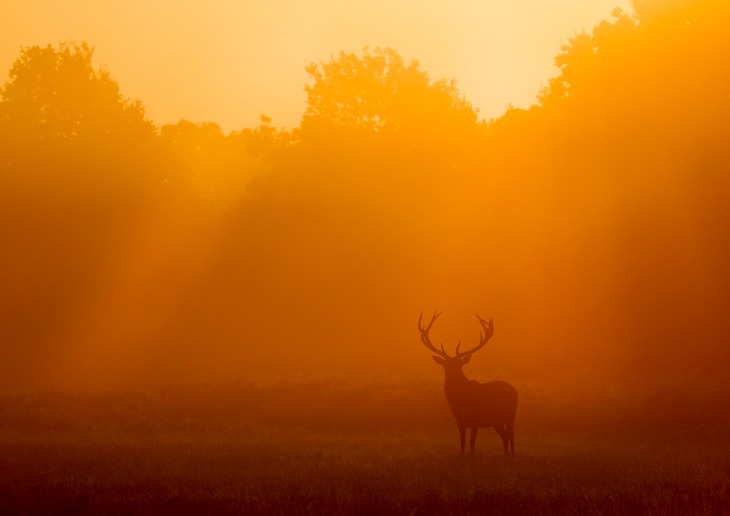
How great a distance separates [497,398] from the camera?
2130 cm

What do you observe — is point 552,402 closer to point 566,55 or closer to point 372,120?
point 566,55

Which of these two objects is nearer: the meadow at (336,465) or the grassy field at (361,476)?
the grassy field at (361,476)

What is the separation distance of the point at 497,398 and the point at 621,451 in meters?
2.70

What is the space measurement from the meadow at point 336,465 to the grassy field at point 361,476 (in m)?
0.03

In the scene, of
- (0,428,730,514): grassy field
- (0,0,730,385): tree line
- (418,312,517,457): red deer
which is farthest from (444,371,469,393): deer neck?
(0,0,730,385): tree line

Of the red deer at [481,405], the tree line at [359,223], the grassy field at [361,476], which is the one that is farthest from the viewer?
the tree line at [359,223]

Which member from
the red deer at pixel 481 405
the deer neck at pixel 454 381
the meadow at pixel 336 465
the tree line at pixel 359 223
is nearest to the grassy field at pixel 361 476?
the meadow at pixel 336 465

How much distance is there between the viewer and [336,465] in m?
18.6

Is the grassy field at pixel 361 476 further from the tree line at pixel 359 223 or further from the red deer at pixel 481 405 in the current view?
the tree line at pixel 359 223

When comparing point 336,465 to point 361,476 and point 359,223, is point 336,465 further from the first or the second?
point 359,223

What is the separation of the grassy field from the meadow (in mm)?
31

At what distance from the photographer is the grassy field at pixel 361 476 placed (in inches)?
547

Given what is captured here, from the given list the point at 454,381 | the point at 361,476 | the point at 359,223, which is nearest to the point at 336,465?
the point at 361,476

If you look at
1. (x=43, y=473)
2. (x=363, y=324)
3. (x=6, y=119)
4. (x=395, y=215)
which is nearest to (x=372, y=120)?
(x=395, y=215)
